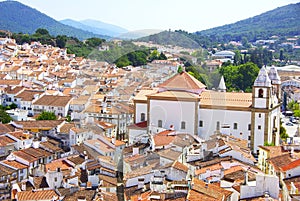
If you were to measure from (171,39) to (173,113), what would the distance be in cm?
214

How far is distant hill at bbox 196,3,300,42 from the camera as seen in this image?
289 feet

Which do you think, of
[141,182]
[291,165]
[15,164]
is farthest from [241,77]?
[141,182]

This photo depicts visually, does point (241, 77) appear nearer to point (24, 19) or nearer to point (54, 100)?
point (54, 100)

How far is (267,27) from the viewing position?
3861 inches

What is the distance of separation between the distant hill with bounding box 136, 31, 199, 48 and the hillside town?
9.3 inches

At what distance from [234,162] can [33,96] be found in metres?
12.7

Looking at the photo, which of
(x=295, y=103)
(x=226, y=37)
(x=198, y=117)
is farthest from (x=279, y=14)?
(x=198, y=117)

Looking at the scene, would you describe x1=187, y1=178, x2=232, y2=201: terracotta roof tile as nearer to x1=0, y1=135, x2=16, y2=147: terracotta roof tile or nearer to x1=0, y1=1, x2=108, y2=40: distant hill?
x1=0, y1=135, x2=16, y2=147: terracotta roof tile

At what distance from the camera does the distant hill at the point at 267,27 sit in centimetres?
8800

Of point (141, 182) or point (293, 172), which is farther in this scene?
point (293, 172)

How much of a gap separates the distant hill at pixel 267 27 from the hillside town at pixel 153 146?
68405 millimetres

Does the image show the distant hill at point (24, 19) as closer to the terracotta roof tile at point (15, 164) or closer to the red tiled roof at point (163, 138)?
the terracotta roof tile at point (15, 164)

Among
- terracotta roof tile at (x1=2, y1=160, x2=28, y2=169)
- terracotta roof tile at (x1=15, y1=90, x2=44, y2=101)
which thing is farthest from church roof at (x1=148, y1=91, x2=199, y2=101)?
terracotta roof tile at (x1=15, y1=90, x2=44, y2=101)

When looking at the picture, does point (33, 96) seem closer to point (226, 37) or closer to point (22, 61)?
point (22, 61)
